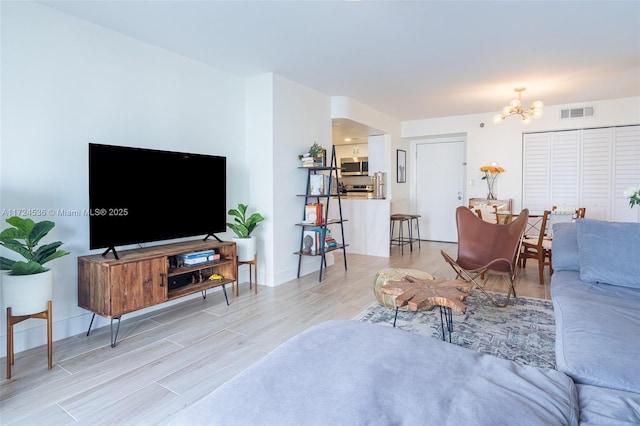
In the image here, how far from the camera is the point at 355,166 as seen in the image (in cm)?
805

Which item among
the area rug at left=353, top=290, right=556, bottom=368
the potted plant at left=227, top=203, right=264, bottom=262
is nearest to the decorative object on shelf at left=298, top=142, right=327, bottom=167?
the potted plant at left=227, top=203, right=264, bottom=262

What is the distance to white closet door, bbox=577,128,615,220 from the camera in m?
5.69

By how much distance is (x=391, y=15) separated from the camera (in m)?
2.82

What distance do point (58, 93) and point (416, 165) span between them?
257 inches

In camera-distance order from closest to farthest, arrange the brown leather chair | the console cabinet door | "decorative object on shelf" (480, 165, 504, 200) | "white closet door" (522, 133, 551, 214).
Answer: the console cabinet door < the brown leather chair < "white closet door" (522, 133, 551, 214) < "decorative object on shelf" (480, 165, 504, 200)

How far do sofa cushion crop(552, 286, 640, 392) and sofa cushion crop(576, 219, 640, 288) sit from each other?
0.14 metres

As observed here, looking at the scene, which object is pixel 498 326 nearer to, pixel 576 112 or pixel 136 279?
pixel 136 279

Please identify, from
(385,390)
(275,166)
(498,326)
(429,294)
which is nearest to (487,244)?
(498,326)

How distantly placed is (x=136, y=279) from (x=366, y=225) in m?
4.11

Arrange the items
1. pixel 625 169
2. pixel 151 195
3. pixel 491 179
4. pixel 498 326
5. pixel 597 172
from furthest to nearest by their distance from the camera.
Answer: pixel 491 179
pixel 597 172
pixel 625 169
pixel 151 195
pixel 498 326

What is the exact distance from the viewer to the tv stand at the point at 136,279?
2.57 meters

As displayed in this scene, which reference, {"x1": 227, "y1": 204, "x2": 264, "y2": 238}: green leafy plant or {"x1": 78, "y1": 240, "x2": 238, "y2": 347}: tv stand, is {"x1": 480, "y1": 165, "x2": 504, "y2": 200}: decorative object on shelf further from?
{"x1": 78, "y1": 240, "x2": 238, "y2": 347}: tv stand

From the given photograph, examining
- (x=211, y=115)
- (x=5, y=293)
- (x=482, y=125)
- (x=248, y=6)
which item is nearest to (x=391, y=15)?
(x=248, y=6)

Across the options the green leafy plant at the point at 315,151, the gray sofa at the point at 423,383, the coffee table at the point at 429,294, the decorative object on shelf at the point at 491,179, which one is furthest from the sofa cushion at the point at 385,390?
the decorative object on shelf at the point at 491,179
